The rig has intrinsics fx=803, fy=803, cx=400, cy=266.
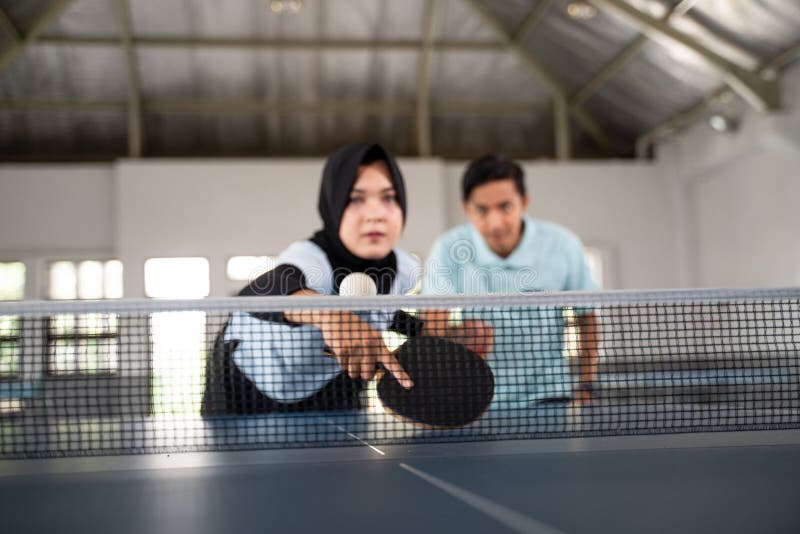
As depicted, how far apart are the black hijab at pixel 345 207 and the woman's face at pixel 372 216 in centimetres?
2

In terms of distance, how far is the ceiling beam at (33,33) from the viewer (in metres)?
10.3

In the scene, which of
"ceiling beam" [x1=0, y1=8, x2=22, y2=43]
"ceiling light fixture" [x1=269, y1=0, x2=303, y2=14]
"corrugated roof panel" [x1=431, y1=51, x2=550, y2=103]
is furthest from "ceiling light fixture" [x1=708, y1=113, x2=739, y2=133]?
"ceiling beam" [x1=0, y1=8, x2=22, y2=43]

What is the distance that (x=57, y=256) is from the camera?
11.9m

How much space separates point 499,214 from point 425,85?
29.6ft

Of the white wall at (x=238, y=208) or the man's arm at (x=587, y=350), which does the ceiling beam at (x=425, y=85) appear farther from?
the man's arm at (x=587, y=350)

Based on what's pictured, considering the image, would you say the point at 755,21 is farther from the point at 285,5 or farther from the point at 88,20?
the point at 88,20

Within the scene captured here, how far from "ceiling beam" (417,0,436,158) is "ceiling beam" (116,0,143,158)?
397 cm

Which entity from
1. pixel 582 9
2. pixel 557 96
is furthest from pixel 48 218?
pixel 582 9

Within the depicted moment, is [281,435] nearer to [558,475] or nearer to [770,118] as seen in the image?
[558,475]

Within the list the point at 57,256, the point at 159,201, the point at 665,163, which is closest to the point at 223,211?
the point at 159,201

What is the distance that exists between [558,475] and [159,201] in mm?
11225

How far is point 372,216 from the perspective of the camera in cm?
249

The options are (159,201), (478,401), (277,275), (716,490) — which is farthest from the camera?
(159,201)

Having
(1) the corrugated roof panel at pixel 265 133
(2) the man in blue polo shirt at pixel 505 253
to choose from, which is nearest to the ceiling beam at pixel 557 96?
(1) the corrugated roof panel at pixel 265 133
